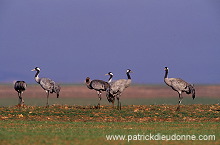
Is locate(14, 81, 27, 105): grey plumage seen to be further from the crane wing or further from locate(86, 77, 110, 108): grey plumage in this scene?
locate(86, 77, 110, 108): grey plumage

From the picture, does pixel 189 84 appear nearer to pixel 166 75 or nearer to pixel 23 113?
pixel 166 75

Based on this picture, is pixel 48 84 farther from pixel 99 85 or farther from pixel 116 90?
pixel 116 90

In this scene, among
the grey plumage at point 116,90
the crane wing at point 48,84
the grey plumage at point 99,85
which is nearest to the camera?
the grey plumage at point 116,90

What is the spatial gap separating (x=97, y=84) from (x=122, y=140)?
21.4 m

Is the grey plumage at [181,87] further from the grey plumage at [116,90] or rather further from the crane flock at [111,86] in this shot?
the grey plumage at [116,90]

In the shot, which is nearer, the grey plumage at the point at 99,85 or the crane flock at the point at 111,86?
the crane flock at the point at 111,86

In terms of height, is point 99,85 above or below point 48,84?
below

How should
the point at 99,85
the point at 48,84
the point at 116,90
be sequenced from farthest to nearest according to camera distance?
the point at 48,84
the point at 99,85
the point at 116,90

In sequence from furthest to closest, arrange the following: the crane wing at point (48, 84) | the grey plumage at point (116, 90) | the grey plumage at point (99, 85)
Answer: the crane wing at point (48, 84) < the grey plumage at point (99, 85) < the grey plumage at point (116, 90)

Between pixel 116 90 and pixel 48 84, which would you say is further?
pixel 48 84

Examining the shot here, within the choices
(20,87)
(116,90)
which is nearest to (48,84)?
(20,87)

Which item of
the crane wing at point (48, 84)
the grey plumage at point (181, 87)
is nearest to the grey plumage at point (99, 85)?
the crane wing at point (48, 84)

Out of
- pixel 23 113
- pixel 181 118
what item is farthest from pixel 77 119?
pixel 181 118

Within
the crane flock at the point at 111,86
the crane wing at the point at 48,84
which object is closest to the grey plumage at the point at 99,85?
the crane flock at the point at 111,86
